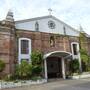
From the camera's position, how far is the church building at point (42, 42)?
A: 17.9 metres

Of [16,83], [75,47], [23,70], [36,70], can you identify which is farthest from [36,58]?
[75,47]

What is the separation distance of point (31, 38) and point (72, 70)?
7293mm

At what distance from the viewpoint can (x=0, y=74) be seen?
16.9 meters

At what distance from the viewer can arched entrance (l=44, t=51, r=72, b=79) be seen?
21.0 meters

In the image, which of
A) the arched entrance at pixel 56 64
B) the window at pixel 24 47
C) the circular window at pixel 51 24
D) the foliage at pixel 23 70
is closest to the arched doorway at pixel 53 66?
the arched entrance at pixel 56 64

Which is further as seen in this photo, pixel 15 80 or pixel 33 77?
pixel 33 77

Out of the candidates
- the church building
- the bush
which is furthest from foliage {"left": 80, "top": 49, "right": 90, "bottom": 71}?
the bush

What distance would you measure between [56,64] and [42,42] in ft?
15.9

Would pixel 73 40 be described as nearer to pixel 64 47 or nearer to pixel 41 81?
pixel 64 47

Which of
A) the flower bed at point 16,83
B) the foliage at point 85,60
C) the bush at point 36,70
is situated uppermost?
the foliage at point 85,60

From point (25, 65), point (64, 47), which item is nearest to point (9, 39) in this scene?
point (25, 65)

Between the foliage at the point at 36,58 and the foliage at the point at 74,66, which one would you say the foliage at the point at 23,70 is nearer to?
the foliage at the point at 36,58

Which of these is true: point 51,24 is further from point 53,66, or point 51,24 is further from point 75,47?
point 53,66

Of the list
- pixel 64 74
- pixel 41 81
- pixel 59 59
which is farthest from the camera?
pixel 59 59
